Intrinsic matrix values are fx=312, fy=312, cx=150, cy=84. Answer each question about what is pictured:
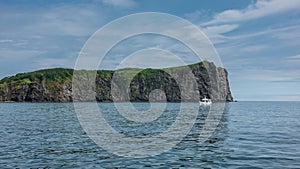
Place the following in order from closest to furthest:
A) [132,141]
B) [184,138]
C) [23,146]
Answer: [23,146]
[132,141]
[184,138]

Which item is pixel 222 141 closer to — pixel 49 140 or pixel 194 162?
pixel 194 162

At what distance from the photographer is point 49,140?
121 feet

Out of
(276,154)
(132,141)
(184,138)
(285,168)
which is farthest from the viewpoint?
(184,138)

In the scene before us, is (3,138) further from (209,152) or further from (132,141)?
(209,152)

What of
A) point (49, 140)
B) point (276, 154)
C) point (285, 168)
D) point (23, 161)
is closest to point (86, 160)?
point (23, 161)

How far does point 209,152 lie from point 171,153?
3.79 meters

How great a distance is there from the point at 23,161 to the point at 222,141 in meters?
22.6

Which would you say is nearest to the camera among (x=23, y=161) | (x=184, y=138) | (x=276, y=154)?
(x=23, y=161)

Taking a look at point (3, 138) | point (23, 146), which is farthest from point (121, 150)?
point (3, 138)

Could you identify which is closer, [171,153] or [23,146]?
[171,153]

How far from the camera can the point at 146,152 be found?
95.9 feet

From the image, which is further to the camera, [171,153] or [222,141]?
[222,141]

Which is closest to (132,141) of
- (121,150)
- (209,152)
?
(121,150)

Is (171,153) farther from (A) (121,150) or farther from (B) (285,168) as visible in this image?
(B) (285,168)
